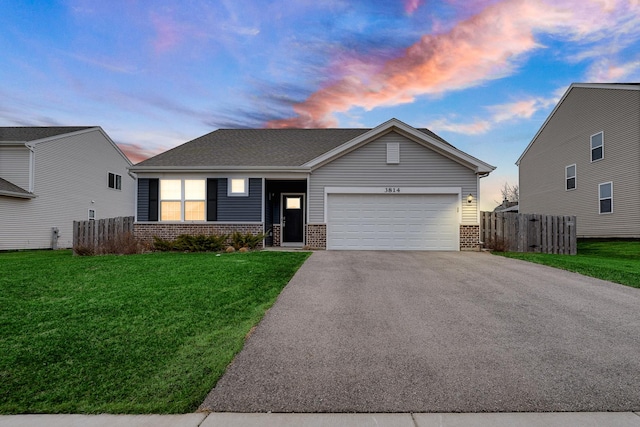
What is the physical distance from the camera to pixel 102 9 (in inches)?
488

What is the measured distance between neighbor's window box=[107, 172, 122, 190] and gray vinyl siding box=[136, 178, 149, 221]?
39.0 feet

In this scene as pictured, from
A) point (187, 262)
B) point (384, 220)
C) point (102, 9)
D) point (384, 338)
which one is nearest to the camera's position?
point (384, 338)

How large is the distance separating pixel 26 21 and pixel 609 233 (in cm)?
2946

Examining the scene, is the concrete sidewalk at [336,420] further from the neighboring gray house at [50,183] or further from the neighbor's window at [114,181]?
the neighbor's window at [114,181]

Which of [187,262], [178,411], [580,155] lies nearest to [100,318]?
[178,411]

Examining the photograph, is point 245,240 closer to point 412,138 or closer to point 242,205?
point 242,205

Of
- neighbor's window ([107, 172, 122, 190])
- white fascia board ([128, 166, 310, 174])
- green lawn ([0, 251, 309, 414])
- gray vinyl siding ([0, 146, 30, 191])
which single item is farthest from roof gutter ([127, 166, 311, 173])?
neighbor's window ([107, 172, 122, 190])

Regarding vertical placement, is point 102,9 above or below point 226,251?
above

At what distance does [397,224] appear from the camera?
14383 mm

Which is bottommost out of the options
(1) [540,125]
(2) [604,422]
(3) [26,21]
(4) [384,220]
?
(2) [604,422]

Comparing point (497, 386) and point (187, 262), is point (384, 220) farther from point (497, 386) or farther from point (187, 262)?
point (497, 386)

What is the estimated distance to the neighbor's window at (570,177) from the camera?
2072 cm

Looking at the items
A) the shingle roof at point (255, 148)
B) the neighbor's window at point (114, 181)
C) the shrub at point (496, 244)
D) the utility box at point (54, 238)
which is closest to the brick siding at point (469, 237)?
the shrub at point (496, 244)

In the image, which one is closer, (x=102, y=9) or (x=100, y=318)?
(x=100, y=318)
